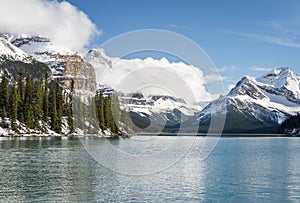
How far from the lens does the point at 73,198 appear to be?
32656mm

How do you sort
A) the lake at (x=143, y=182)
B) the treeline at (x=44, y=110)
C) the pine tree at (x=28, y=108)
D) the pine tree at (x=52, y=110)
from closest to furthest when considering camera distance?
the lake at (x=143, y=182) → the treeline at (x=44, y=110) → the pine tree at (x=28, y=108) → the pine tree at (x=52, y=110)

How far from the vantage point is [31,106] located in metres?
145

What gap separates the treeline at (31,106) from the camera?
13625cm

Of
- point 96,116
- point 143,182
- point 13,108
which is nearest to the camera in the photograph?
point 143,182

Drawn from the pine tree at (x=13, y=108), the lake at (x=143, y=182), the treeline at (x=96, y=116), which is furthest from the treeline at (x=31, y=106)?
the lake at (x=143, y=182)

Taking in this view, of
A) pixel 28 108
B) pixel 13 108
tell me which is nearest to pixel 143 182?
pixel 13 108

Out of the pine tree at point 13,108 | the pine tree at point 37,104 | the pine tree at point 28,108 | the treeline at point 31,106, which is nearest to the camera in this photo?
the pine tree at point 13,108

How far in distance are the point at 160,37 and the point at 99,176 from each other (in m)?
19.3

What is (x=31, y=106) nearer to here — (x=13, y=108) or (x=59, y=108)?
(x=13, y=108)

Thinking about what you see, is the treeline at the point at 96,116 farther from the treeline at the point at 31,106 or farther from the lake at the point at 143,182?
the lake at the point at 143,182

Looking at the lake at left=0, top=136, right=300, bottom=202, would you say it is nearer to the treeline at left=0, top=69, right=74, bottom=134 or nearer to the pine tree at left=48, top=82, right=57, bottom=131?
the treeline at left=0, top=69, right=74, bottom=134

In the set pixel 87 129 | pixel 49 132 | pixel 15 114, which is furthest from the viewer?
pixel 87 129

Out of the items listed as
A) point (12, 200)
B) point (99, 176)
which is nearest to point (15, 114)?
point (99, 176)

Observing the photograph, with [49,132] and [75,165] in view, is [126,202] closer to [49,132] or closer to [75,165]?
[75,165]
